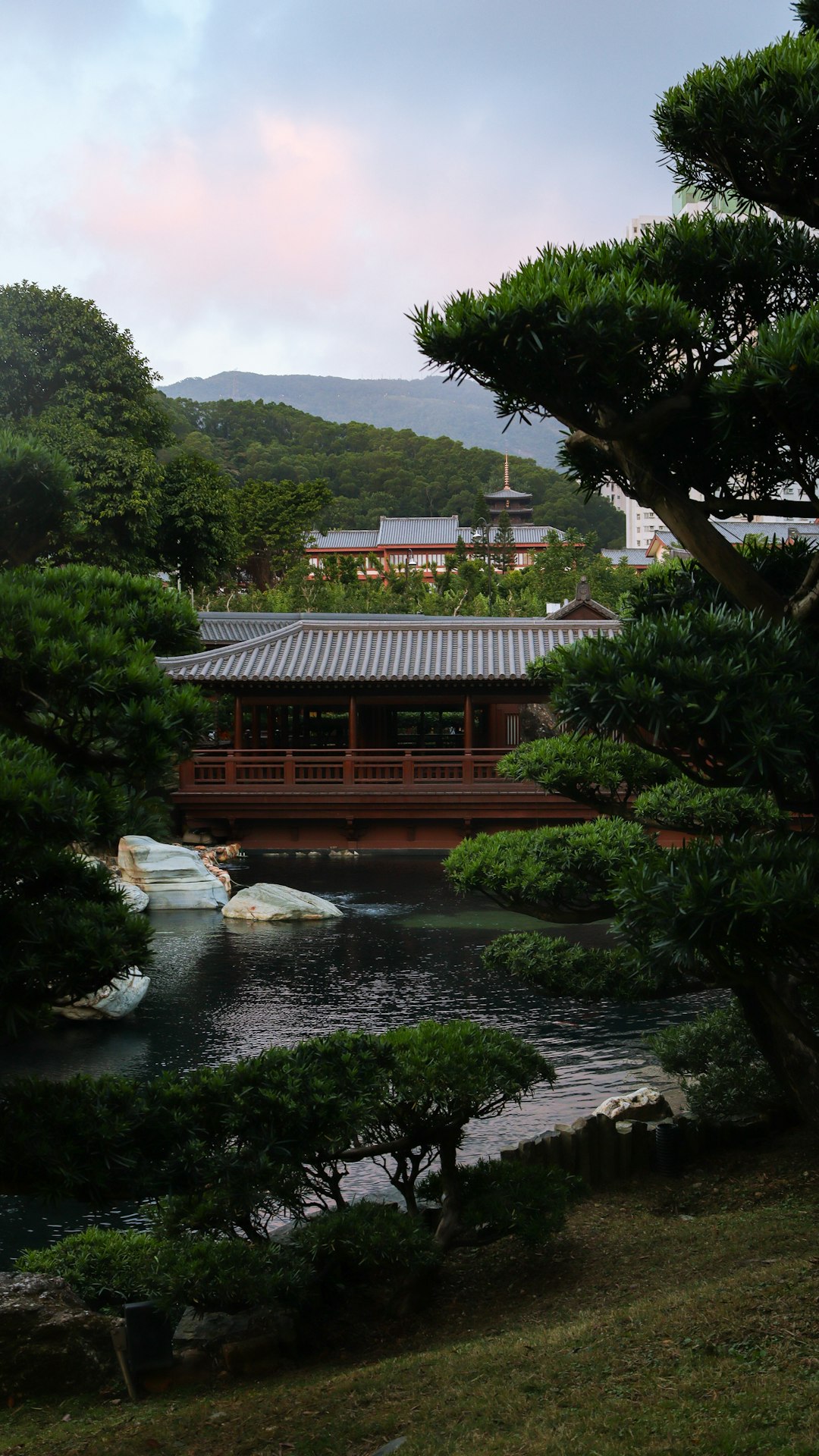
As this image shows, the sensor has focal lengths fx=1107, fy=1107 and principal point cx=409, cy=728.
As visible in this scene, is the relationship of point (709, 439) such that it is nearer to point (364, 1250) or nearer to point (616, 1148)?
point (364, 1250)

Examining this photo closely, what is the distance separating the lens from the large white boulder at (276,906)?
50.1ft

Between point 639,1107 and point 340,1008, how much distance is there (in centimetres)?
433

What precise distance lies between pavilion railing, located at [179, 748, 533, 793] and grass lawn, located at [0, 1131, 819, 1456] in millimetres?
16095

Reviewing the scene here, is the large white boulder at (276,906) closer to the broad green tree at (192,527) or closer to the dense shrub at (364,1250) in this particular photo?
the broad green tree at (192,527)

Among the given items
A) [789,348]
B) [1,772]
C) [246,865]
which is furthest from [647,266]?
[246,865]

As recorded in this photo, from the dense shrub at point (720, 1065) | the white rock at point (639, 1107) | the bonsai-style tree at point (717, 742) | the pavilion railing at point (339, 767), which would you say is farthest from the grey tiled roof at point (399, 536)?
the bonsai-style tree at point (717, 742)

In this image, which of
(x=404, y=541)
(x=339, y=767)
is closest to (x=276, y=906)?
(x=339, y=767)

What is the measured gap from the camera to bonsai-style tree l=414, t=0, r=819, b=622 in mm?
4031

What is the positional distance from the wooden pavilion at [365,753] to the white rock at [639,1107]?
1365 centimetres

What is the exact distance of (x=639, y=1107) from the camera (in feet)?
24.5

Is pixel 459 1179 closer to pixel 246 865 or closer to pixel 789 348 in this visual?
pixel 789 348

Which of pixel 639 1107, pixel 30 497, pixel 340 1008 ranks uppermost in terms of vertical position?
pixel 30 497

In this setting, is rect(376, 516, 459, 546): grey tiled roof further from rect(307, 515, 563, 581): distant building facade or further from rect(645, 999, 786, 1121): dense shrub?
rect(645, 999, 786, 1121): dense shrub

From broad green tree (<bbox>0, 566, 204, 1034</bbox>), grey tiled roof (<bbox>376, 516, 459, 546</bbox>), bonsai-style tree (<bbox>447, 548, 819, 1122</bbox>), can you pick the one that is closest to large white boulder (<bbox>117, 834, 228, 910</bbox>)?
bonsai-style tree (<bbox>447, 548, 819, 1122</bbox>)
